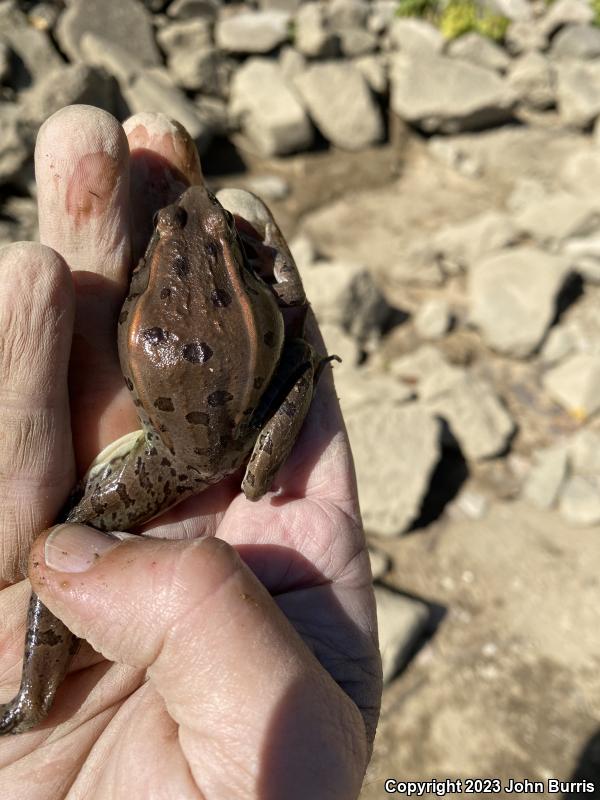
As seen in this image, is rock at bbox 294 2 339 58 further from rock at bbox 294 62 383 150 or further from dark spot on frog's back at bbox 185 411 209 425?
dark spot on frog's back at bbox 185 411 209 425

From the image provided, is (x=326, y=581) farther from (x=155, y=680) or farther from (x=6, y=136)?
(x=6, y=136)

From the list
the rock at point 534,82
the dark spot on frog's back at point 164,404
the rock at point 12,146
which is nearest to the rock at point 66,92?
the rock at point 12,146

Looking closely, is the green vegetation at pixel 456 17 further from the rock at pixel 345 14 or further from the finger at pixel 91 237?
the finger at pixel 91 237

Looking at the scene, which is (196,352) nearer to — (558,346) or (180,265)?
(180,265)

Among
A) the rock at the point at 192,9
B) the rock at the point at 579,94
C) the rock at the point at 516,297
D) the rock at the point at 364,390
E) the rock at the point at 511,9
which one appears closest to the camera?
the rock at the point at 364,390

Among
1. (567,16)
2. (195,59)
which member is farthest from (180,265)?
(567,16)

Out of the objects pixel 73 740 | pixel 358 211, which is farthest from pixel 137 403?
pixel 358 211
